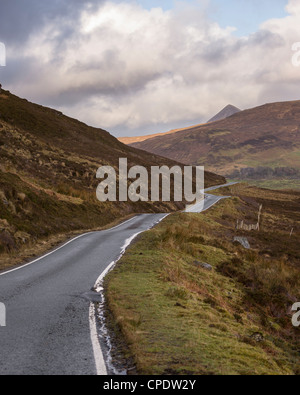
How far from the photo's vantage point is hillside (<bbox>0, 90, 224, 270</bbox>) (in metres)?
21.7

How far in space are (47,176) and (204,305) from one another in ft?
96.8

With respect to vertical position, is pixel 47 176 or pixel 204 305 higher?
pixel 47 176

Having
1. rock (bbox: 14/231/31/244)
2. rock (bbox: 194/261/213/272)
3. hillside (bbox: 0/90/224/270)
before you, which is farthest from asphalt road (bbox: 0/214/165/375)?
rock (bbox: 194/261/213/272)

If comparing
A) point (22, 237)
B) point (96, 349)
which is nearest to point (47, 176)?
point (22, 237)

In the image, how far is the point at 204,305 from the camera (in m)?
11.8

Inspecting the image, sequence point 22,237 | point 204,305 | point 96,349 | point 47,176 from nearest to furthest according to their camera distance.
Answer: point 96,349 → point 204,305 → point 22,237 → point 47,176

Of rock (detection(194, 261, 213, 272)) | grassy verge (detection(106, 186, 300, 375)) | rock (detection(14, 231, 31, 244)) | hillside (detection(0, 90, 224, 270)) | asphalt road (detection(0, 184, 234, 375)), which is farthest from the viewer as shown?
hillside (detection(0, 90, 224, 270))

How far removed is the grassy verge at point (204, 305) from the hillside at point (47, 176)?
6.57 meters

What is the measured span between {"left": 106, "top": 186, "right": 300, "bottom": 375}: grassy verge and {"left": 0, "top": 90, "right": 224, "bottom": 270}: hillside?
6568 millimetres

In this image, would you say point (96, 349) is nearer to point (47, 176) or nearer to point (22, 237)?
point (22, 237)

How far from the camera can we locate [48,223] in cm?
2381

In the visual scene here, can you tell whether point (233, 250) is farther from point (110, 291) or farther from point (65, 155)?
point (65, 155)

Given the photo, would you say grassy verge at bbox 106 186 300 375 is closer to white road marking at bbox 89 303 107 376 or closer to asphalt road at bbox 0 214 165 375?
white road marking at bbox 89 303 107 376

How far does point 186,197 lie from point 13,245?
4732 cm
